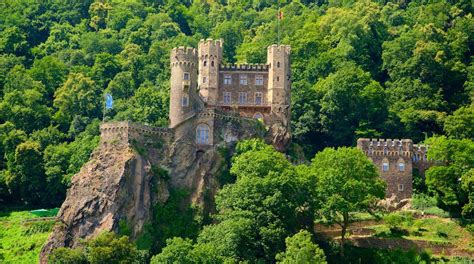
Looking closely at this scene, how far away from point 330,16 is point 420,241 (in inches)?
2225

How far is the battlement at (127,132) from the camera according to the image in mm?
84312

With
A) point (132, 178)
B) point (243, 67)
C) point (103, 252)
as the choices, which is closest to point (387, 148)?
point (243, 67)

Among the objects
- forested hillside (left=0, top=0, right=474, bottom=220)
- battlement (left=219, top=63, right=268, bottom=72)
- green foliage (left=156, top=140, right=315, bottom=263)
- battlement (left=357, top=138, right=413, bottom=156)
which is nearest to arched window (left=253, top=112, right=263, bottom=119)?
battlement (left=219, top=63, right=268, bottom=72)

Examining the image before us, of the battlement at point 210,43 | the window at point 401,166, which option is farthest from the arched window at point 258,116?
the window at point 401,166

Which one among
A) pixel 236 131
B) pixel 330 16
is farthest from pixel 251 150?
pixel 330 16

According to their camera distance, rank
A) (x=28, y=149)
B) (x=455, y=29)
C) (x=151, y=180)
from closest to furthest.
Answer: (x=151, y=180)
(x=28, y=149)
(x=455, y=29)

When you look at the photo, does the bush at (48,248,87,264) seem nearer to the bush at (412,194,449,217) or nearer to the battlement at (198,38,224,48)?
the battlement at (198,38,224,48)

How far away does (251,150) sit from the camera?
8400 cm

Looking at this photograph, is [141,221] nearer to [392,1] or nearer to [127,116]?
[127,116]

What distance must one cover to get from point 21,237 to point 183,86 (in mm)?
22446

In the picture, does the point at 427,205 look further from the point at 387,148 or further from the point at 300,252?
the point at 300,252

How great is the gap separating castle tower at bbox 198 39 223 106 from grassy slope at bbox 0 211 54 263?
66.3ft

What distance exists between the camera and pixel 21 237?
9156 centimetres

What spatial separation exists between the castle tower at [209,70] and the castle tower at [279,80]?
215 inches
